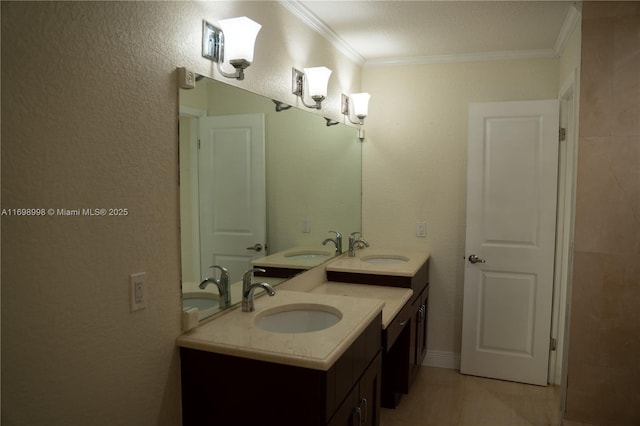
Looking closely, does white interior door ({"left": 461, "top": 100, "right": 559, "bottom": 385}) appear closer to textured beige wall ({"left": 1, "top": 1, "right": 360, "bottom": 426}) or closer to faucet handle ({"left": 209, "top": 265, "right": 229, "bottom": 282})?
faucet handle ({"left": 209, "top": 265, "right": 229, "bottom": 282})

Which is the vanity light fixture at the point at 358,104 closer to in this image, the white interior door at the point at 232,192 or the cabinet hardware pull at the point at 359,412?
the white interior door at the point at 232,192

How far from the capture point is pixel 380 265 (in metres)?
3.07

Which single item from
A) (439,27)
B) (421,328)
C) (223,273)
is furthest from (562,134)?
(223,273)

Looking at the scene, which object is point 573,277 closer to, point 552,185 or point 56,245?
point 552,185

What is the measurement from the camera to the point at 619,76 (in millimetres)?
2324

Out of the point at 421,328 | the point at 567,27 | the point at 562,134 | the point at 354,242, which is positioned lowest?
the point at 421,328

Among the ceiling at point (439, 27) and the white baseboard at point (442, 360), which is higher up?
the ceiling at point (439, 27)

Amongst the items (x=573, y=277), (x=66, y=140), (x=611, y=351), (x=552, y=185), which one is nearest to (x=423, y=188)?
(x=552, y=185)

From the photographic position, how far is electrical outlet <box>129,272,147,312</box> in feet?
4.80

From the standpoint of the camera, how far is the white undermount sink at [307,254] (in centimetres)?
262

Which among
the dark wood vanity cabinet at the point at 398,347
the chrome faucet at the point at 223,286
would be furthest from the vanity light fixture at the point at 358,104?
the chrome faucet at the point at 223,286

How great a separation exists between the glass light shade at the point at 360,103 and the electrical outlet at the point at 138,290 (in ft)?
7.45

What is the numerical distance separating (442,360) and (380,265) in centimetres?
113

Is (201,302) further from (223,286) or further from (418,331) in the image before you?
(418,331)
